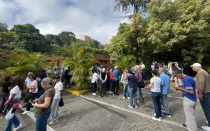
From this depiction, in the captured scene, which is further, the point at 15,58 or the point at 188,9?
the point at 188,9

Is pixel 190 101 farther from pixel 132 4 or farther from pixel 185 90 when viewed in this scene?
pixel 132 4

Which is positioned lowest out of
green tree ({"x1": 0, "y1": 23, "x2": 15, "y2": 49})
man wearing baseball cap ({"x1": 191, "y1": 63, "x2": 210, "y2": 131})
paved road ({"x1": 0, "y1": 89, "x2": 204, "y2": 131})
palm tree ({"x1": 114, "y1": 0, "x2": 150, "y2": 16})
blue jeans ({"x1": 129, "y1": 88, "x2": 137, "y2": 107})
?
paved road ({"x1": 0, "y1": 89, "x2": 204, "y2": 131})

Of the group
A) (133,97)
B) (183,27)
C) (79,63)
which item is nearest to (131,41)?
(183,27)

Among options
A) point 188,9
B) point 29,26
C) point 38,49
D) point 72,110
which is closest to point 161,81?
point 72,110

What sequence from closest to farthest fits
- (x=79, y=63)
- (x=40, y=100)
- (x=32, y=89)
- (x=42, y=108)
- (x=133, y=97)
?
1. (x=42, y=108)
2. (x=40, y=100)
3. (x=32, y=89)
4. (x=133, y=97)
5. (x=79, y=63)

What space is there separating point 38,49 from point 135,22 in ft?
95.1

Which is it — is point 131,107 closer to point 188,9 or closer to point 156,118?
point 156,118

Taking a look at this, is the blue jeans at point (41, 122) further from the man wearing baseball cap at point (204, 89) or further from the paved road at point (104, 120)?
the man wearing baseball cap at point (204, 89)

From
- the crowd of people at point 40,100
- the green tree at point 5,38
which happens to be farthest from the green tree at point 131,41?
the crowd of people at point 40,100

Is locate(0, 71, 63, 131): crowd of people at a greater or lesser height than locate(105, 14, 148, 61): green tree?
lesser

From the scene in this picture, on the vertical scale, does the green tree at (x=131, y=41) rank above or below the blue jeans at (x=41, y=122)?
above

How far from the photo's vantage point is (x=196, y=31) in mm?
10844

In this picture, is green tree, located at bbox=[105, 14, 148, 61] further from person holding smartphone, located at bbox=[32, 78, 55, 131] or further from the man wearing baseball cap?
person holding smartphone, located at bbox=[32, 78, 55, 131]

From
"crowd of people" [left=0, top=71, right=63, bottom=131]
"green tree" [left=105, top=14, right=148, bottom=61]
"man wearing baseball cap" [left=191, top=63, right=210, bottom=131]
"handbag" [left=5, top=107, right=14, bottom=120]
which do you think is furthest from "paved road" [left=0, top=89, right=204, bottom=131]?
"green tree" [left=105, top=14, right=148, bottom=61]
